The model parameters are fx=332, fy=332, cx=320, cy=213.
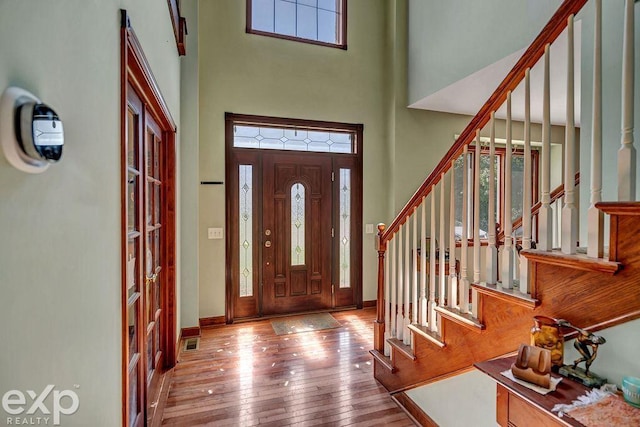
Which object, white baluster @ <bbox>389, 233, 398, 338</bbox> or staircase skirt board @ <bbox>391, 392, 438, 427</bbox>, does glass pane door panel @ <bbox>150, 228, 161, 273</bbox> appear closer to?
white baluster @ <bbox>389, 233, 398, 338</bbox>

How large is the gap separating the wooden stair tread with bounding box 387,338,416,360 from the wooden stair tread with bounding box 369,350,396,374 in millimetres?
138

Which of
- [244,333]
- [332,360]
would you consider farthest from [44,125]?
[244,333]

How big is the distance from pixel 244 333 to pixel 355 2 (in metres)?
4.39

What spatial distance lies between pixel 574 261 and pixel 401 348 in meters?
1.40

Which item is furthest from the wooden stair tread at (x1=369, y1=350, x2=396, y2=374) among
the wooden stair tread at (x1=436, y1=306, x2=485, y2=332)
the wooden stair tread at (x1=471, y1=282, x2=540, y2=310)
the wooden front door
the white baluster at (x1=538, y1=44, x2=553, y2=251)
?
the wooden front door

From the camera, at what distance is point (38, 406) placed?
0.76 meters

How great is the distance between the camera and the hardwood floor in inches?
88.0

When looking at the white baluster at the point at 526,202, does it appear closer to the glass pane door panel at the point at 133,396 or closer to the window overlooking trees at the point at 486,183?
the glass pane door panel at the point at 133,396

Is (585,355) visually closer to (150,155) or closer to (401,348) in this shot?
(401,348)

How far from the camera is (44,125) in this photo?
681 millimetres

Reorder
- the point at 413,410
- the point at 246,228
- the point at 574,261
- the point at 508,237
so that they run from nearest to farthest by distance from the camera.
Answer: the point at 574,261 < the point at 508,237 < the point at 413,410 < the point at 246,228

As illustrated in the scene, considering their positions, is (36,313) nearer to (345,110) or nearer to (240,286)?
(240,286)

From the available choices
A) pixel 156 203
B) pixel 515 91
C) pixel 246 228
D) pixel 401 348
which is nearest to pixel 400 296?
pixel 401 348

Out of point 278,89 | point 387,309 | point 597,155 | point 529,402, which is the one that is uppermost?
point 278,89
